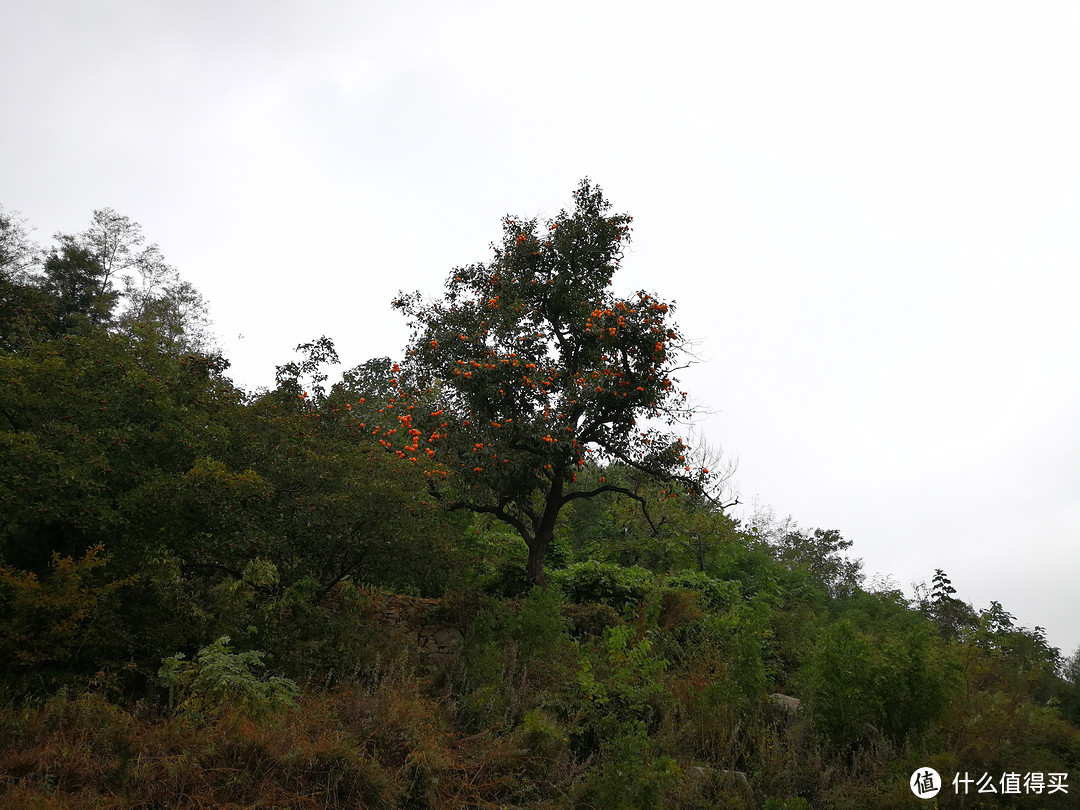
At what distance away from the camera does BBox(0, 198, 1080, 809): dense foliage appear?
16.1ft

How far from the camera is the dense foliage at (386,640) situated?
4895mm

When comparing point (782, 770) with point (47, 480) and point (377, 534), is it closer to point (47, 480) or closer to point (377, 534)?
point (377, 534)

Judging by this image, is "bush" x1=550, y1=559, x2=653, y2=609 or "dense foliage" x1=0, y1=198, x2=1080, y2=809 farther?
"bush" x1=550, y1=559, x2=653, y2=609

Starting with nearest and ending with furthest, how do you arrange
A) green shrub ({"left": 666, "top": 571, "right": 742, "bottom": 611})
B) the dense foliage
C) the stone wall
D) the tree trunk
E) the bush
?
1. the dense foliage
2. the stone wall
3. the tree trunk
4. the bush
5. green shrub ({"left": 666, "top": 571, "right": 742, "bottom": 611})

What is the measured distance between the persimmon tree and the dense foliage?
0.21 feet

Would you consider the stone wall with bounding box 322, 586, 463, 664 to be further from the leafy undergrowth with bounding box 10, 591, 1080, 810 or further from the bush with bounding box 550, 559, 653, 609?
the bush with bounding box 550, 559, 653, 609

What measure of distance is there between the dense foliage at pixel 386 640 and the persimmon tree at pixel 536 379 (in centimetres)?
6

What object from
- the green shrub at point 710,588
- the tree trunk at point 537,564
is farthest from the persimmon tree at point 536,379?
the green shrub at point 710,588

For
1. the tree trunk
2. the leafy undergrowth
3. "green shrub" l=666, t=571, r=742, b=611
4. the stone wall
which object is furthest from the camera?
"green shrub" l=666, t=571, r=742, b=611

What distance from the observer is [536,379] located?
9609mm

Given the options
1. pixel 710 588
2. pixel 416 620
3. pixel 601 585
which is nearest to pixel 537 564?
pixel 601 585

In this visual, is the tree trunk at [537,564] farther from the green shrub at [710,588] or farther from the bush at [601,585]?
the green shrub at [710,588]

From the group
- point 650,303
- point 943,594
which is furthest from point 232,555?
point 943,594

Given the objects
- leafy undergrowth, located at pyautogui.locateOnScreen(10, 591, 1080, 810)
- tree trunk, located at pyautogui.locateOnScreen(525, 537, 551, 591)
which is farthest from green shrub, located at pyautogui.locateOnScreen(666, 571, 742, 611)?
leafy undergrowth, located at pyautogui.locateOnScreen(10, 591, 1080, 810)
